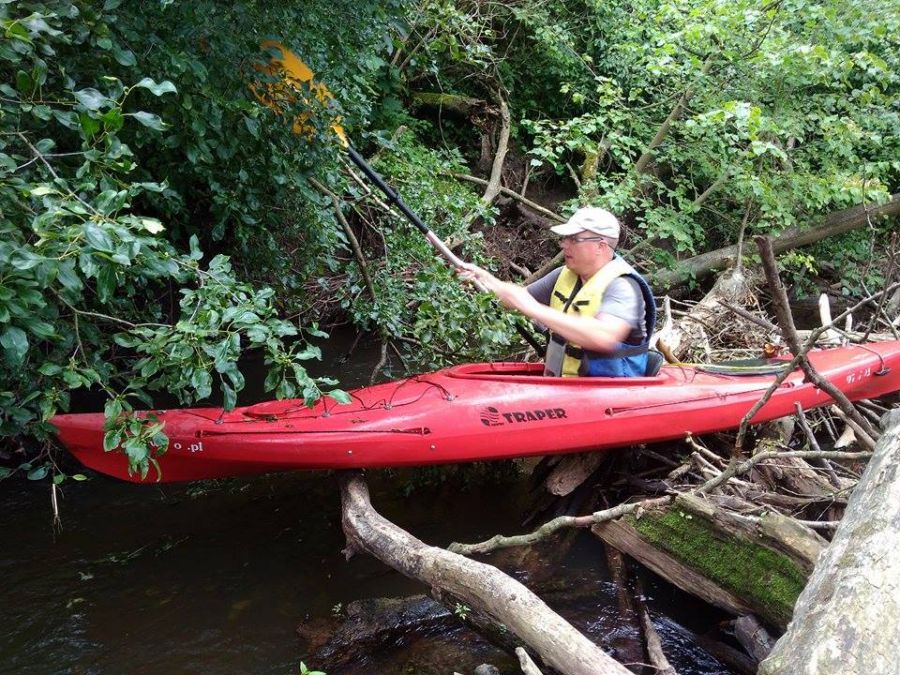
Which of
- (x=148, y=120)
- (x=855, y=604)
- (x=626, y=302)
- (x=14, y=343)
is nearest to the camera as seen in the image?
(x=855, y=604)

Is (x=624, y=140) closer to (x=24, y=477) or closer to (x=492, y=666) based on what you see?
(x=492, y=666)

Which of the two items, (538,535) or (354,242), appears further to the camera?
(354,242)

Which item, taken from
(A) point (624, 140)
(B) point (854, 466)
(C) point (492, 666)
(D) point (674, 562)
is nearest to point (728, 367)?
(B) point (854, 466)

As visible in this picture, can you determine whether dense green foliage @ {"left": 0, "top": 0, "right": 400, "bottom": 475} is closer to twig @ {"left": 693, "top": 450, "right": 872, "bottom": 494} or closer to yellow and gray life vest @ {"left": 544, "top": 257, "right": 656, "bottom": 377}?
yellow and gray life vest @ {"left": 544, "top": 257, "right": 656, "bottom": 377}

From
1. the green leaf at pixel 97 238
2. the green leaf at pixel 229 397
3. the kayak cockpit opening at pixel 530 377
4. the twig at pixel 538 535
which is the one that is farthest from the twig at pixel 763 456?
the green leaf at pixel 97 238

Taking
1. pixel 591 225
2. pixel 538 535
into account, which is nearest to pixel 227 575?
pixel 538 535

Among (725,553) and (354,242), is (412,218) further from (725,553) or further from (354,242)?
(725,553)

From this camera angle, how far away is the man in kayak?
3.14 metres

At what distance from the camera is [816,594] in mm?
1631

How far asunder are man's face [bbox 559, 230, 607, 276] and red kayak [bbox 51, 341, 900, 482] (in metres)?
0.56

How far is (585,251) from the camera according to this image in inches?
129

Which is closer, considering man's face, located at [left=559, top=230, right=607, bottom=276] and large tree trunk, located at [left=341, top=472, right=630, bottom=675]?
large tree trunk, located at [left=341, top=472, right=630, bottom=675]

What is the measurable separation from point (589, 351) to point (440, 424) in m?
0.82

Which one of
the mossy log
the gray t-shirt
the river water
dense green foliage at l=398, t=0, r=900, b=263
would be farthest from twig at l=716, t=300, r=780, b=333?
the mossy log
